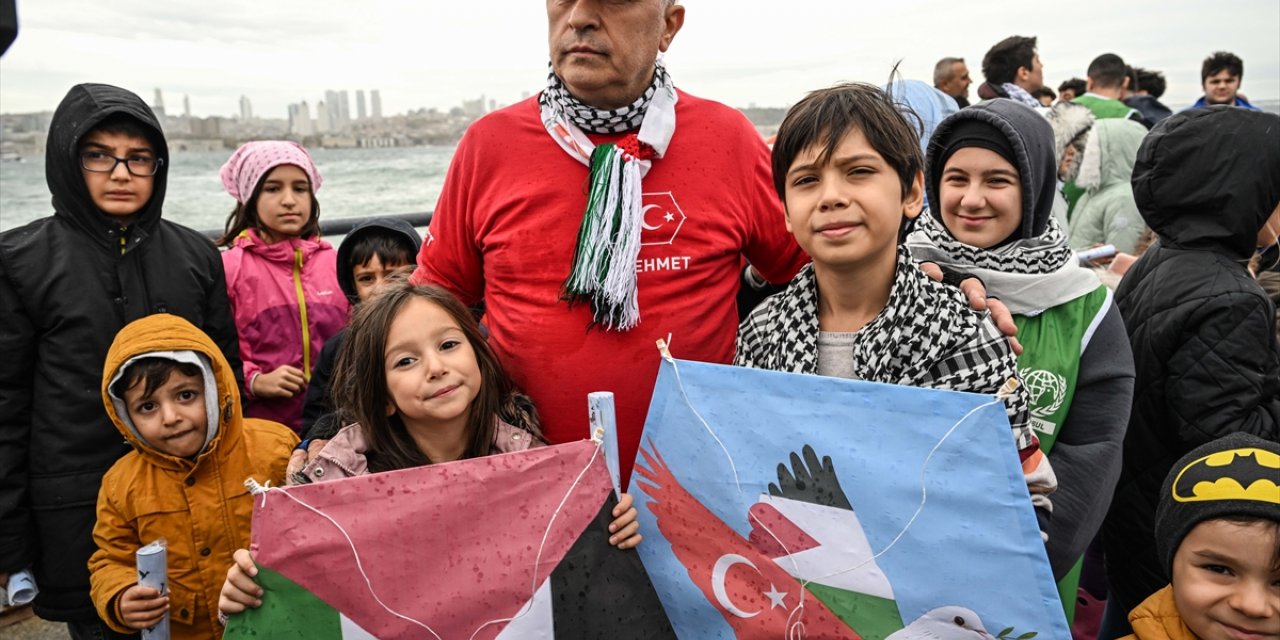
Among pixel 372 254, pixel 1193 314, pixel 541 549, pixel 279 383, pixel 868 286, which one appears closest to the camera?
pixel 541 549

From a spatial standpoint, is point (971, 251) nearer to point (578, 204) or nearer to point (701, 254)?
point (701, 254)

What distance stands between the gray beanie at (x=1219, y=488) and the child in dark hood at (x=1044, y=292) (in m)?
0.17

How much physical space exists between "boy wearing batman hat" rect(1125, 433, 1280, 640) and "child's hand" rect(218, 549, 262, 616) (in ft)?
6.21

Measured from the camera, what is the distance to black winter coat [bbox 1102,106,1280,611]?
2248 millimetres

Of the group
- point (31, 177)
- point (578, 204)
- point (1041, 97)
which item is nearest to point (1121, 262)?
point (578, 204)

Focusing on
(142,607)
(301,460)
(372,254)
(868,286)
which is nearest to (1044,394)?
(868,286)

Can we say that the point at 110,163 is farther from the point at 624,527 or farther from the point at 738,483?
the point at 738,483

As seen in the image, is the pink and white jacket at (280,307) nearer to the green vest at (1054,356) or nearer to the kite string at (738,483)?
the kite string at (738,483)

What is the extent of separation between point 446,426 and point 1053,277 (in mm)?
1587

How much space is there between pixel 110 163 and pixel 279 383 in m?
1.02

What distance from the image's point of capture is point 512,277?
235 centimetres

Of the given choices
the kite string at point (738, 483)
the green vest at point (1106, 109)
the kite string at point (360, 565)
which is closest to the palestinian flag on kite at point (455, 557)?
the kite string at point (360, 565)

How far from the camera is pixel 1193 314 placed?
231cm

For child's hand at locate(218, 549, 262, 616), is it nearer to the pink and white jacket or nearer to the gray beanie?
the pink and white jacket
